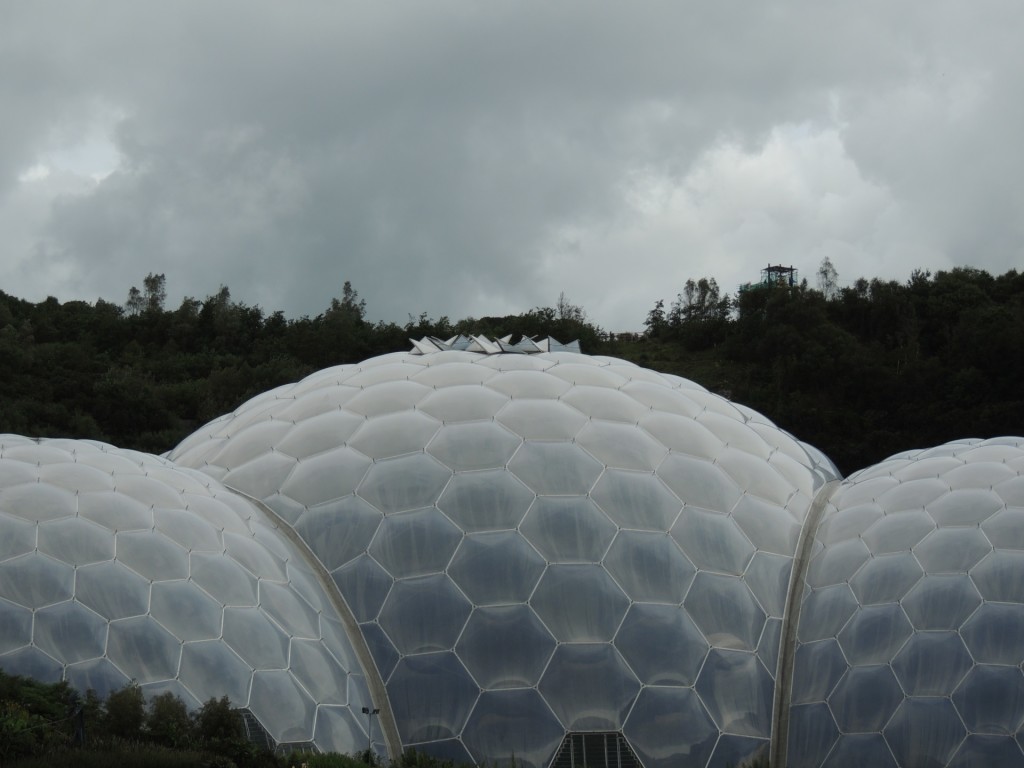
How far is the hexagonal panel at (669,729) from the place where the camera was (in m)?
17.3

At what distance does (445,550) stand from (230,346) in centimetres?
4413

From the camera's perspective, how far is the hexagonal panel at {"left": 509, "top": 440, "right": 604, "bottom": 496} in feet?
63.8

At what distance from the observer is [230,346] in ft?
199

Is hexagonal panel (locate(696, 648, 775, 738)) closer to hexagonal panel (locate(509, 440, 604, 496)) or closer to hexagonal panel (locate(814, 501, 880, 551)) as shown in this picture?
hexagonal panel (locate(814, 501, 880, 551))

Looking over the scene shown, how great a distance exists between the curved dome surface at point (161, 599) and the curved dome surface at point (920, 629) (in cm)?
673

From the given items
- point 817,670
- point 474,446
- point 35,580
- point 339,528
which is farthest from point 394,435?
point 817,670

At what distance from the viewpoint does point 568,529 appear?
18891 mm

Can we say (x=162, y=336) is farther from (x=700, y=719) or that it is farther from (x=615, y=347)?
(x=700, y=719)

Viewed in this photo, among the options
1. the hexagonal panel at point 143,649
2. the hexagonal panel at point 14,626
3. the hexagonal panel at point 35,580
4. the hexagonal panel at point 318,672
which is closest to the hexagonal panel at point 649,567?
the hexagonal panel at point 318,672

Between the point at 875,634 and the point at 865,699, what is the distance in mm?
953

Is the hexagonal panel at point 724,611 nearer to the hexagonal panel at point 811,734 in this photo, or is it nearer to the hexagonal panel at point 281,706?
the hexagonal panel at point 811,734

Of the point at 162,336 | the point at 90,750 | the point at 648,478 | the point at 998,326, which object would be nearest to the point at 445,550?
the point at 648,478

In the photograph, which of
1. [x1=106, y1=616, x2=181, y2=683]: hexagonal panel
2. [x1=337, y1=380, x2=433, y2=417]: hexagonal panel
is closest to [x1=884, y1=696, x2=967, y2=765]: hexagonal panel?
[x1=337, y1=380, x2=433, y2=417]: hexagonal panel

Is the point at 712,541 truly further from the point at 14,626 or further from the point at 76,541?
the point at 14,626
